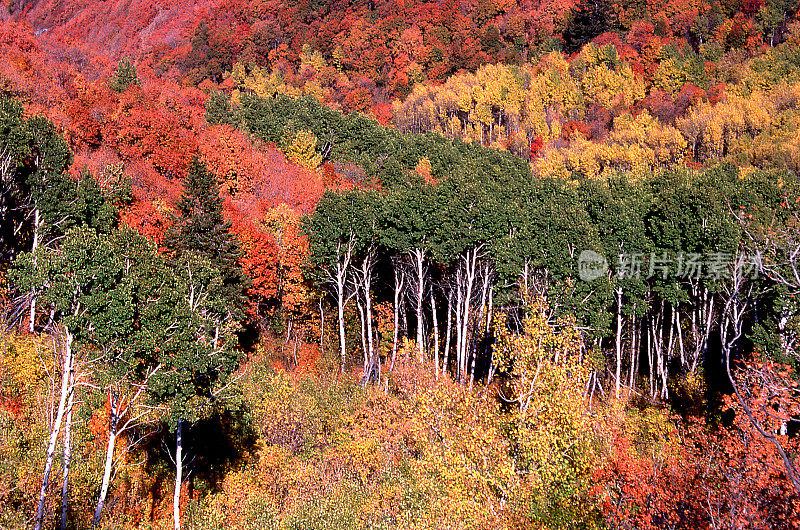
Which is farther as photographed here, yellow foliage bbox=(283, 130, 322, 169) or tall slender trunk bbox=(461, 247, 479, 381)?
yellow foliage bbox=(283, 130, 322, 169)

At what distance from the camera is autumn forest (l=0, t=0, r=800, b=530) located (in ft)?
63.5

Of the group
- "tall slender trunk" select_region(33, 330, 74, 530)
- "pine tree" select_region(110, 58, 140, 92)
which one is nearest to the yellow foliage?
"pine tree" select_region(110, 58, 140, 92)

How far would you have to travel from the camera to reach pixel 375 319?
45.3m

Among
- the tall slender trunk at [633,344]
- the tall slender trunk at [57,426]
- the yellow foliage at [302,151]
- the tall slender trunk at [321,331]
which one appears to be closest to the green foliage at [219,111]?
the yellow foliage at [302,151]

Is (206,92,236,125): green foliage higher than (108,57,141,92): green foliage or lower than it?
lower

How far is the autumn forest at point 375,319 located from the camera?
19359 mm

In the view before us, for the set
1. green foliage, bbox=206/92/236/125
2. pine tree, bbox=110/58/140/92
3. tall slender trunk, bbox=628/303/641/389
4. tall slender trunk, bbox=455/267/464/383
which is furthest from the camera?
green foliage, bbox=206/92/236/125

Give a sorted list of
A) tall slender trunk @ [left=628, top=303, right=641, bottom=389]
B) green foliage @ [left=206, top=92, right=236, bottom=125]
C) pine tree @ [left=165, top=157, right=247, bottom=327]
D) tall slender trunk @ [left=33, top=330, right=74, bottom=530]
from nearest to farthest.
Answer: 1. tall slender trunk @ [left=33, top=330, right=74, bottom=530]
2. pine tree @ [left=165, top=157, right=247, bottom=327]
3. tall slender trunk @ [left=628, top=303, right=641, bottom=389]
4. green foliage @ [left=206, top=92, right=236, bottom=125]

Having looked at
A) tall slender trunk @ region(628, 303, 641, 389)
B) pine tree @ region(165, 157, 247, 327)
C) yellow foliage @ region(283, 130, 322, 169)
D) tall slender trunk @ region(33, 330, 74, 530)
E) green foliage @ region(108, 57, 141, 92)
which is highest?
green foliage @ region(108, 57, 141, 92)

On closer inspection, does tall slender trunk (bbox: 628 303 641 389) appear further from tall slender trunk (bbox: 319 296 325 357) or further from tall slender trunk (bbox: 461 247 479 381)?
tall slender trunk (bbox: 319 296 325 357)

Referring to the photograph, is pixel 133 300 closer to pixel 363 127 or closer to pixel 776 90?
pixel 363 127

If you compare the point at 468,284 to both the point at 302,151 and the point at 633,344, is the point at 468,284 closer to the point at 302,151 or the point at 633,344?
the point at 633,344

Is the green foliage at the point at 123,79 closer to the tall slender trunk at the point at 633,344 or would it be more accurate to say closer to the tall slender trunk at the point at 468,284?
the tall slender trunk at the point at 468,284

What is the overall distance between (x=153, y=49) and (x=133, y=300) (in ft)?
540
